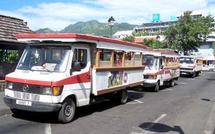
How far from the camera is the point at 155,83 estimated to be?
22.4 meters

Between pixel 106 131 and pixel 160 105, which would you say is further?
pixel 160 105

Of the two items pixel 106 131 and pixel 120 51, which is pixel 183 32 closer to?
pixel 120 51

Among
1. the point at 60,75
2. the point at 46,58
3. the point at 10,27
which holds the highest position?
the point at 10,27

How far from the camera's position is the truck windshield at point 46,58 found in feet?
37.2

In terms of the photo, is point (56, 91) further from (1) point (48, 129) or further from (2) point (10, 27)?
(2) point (10, 27)

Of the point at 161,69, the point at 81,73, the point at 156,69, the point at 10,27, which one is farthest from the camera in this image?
the point at 161,69

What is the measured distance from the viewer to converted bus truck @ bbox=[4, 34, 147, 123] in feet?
35.0

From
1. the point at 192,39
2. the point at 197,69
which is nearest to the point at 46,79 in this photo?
the point at 197,69

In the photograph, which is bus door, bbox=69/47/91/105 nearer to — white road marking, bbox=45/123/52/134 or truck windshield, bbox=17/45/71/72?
truck windshield, bbox=17/45/71/72

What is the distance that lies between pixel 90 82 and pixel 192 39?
51.7 meters

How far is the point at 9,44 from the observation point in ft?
64.5

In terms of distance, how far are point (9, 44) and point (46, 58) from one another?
28.5 feet

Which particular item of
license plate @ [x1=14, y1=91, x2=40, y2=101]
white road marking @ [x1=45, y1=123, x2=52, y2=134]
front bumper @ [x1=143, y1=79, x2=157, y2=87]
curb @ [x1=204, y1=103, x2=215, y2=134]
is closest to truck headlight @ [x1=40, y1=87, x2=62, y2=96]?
license plate @ [x1=14, y1=91, x2=40, y2=101]

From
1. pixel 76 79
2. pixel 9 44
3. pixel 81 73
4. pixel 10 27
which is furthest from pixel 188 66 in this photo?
pixel 76 79
